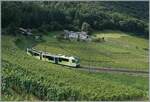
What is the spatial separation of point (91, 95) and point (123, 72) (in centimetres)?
1702

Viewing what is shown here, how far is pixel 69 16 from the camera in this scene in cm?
9644

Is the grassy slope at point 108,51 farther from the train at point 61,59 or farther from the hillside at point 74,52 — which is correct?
the train at point 61,59

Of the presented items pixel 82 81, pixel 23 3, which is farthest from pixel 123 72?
pixel 23 3

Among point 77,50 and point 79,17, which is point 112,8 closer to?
point 79,17

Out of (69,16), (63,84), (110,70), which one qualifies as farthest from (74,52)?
(69,16)

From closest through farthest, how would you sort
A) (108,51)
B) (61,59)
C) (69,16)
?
(61,59), (108,51), (69,16)

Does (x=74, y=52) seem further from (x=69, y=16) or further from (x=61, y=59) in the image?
(x=69, y=16)

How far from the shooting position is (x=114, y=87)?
32250 millimetres

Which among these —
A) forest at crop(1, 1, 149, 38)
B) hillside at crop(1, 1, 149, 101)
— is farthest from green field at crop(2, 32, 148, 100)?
forest at crop(1, 1, 149, 38)

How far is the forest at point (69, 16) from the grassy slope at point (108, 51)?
5907 millimetres

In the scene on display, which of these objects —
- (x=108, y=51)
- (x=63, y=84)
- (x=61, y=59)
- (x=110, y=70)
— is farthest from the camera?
(x=108, y=51)

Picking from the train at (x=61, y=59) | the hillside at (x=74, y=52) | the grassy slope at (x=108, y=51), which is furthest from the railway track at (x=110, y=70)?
the grassy slope at (x=108, y=51)

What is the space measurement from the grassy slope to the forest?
5.91m

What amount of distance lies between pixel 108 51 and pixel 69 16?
31827 mm
